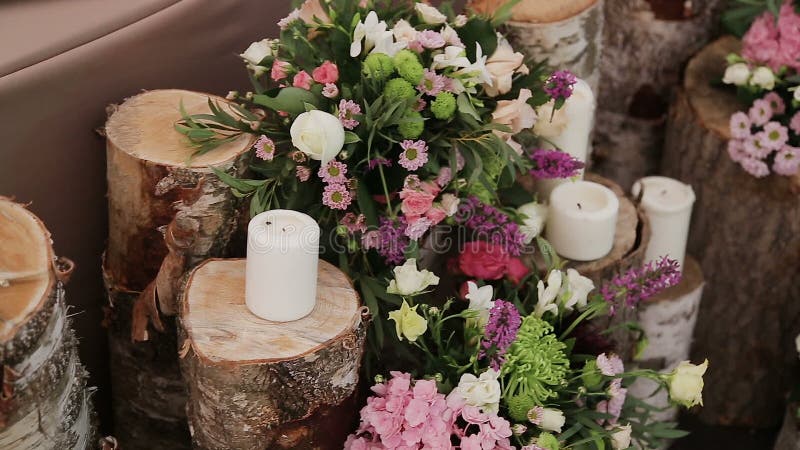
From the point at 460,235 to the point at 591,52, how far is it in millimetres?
505

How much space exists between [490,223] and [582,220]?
191mm

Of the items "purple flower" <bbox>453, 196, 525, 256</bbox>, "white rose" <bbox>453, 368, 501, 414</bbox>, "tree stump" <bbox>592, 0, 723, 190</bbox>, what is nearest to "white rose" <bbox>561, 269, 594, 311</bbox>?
"purple flower" <bbox>453, 196, 525, 256</bbox>

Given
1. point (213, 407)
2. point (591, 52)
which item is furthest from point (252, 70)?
point (591, 52)

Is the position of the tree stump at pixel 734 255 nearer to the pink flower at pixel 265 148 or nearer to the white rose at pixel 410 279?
the white rose at pixel 410 279

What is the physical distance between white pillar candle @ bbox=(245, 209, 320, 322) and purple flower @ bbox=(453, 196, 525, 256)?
1.09 feet

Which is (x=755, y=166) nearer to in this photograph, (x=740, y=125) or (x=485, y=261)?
(x=740, y=125)

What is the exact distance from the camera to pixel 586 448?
1365 millimetres

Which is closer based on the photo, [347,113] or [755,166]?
[347,113]

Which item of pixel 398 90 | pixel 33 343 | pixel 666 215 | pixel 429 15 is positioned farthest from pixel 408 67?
pixel 666 215

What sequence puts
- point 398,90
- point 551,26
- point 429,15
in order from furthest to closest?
point 551,26 → point 429,15 → point 398,90

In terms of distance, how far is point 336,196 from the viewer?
4.33 feet

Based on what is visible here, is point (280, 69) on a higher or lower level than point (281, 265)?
higher

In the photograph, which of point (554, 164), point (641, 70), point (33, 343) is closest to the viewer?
point (33, 343)

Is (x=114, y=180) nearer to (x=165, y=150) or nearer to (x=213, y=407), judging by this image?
(x=165, y=150)
